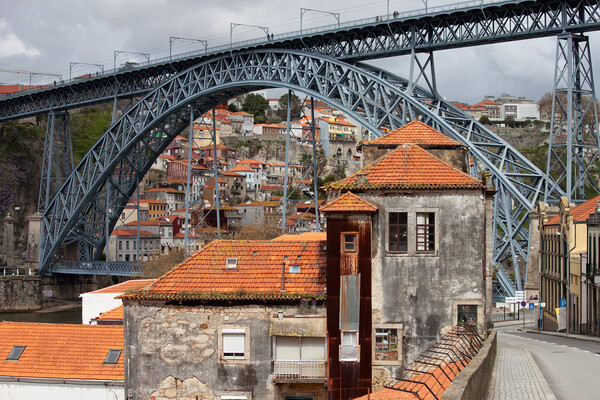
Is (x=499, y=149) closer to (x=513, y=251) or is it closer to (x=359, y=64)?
(x=513, y=251)

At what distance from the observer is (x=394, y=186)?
21562mm

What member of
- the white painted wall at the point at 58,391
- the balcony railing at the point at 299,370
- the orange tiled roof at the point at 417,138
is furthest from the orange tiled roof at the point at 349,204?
the white painted wall at the point at 58,391

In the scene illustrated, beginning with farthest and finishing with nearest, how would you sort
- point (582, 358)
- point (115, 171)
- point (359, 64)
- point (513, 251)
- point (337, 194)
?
point (115, 171)
point (359, 64)
point (513, 251)
point (582, 358)
point (337, 194)

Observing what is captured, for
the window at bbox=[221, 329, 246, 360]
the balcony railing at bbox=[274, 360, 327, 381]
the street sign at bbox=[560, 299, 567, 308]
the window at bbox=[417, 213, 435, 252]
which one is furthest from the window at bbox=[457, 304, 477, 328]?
the street sign at bbox=[560, 299, 567, 308]

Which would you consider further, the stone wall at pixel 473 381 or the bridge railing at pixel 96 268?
the bridge railing at pixel 96 268

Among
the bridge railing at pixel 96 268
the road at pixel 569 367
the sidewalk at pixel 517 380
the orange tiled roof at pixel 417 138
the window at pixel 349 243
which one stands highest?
the orange tiled roof at pixel 417 138

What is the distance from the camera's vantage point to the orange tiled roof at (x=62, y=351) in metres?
27.6

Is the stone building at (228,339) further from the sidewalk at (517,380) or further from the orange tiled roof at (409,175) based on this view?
the sidewalk at (517,380)

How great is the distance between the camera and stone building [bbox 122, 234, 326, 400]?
21.3 m

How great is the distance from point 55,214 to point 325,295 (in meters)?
64.9

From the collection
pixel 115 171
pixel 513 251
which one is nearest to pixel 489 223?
pixel 513 251

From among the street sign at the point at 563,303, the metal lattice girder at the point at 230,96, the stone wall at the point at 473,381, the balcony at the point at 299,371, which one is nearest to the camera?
the stone wall at the point at 473,381

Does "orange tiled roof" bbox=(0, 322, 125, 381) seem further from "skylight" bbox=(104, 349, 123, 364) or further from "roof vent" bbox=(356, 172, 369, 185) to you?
"roof vent" bbox=(356, 172, 369, 185)

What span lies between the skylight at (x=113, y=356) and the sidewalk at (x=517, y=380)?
12.3 meters
